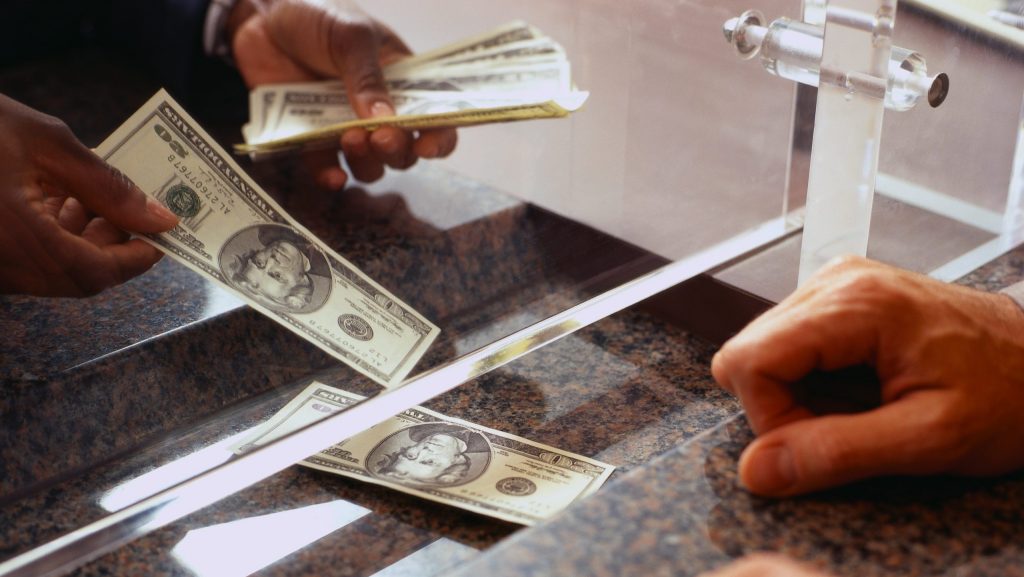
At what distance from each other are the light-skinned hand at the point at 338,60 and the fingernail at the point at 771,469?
760mm

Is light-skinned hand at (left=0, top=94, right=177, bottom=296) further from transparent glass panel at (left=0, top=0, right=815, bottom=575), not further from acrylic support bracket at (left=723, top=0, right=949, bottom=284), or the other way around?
acrylic support bracket at (left=723, top=0, right=949, bottom=284)

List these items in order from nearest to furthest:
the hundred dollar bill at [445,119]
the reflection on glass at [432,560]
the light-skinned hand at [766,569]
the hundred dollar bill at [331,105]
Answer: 1. the light-skinned hand at [766,569]
2. the reflection on glass at [432,560]
3. the hundred dollar bill at [445,119]
4. the hundred dollar bill at [331,105]

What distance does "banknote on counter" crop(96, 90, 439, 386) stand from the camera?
0.89 meters

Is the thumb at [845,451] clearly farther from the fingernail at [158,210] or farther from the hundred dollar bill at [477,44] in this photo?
the hundred dollar bill at [477,44]

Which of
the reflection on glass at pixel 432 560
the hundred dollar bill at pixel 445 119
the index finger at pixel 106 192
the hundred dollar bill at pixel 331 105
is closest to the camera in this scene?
the reflection on glass at pixel 432 560

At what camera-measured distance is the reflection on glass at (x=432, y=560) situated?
0.71 metres

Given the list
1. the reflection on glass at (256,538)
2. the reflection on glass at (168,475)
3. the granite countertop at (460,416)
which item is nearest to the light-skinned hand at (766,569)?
the granite countertop at (460,416)

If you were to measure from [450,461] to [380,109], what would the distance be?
2.06 ft

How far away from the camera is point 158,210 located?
875mm

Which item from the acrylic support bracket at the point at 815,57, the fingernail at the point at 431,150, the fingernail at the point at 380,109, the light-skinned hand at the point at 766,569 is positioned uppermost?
the acrylic support bracket at the point at 815,57

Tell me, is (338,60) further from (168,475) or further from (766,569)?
(766,569)

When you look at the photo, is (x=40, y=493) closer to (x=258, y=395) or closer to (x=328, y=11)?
(x=258, y=395)

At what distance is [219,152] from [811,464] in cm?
66

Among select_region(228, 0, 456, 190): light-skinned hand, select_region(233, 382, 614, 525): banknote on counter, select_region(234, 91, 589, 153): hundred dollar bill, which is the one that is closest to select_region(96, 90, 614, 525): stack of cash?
select_region(233, 382, 614, 525): banknote on counter
